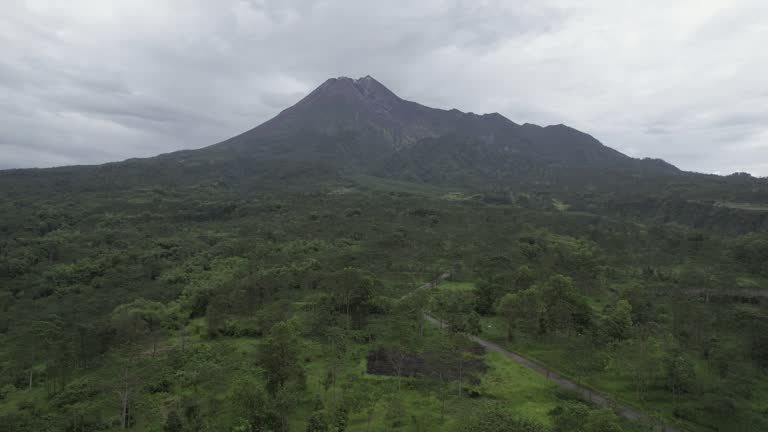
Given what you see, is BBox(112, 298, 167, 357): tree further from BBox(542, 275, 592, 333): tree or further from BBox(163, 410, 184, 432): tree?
BBox(542, 275, 592, 333): tree

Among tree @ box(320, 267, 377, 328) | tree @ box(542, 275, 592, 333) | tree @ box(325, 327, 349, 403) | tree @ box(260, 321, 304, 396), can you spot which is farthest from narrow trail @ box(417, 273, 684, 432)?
tree @ box(260, 321, 304, 396)

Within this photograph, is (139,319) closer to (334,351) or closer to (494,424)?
(334,351)

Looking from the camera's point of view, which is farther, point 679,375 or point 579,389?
point 579,389

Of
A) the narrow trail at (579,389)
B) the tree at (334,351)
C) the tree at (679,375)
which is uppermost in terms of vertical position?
the tree at (679,375)

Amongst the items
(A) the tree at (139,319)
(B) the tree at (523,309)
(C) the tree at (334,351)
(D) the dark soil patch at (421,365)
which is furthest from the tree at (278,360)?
(B) the tree at (523,309)

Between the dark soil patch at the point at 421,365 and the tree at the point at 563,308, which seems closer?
the dark soil patch at the point at 421,365

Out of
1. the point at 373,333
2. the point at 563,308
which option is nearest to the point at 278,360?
the point at 373,333

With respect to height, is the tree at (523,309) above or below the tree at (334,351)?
above

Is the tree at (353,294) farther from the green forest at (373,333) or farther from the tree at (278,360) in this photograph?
the tree at (278,360)

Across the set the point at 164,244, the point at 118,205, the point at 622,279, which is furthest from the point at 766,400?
the point at 118,205
